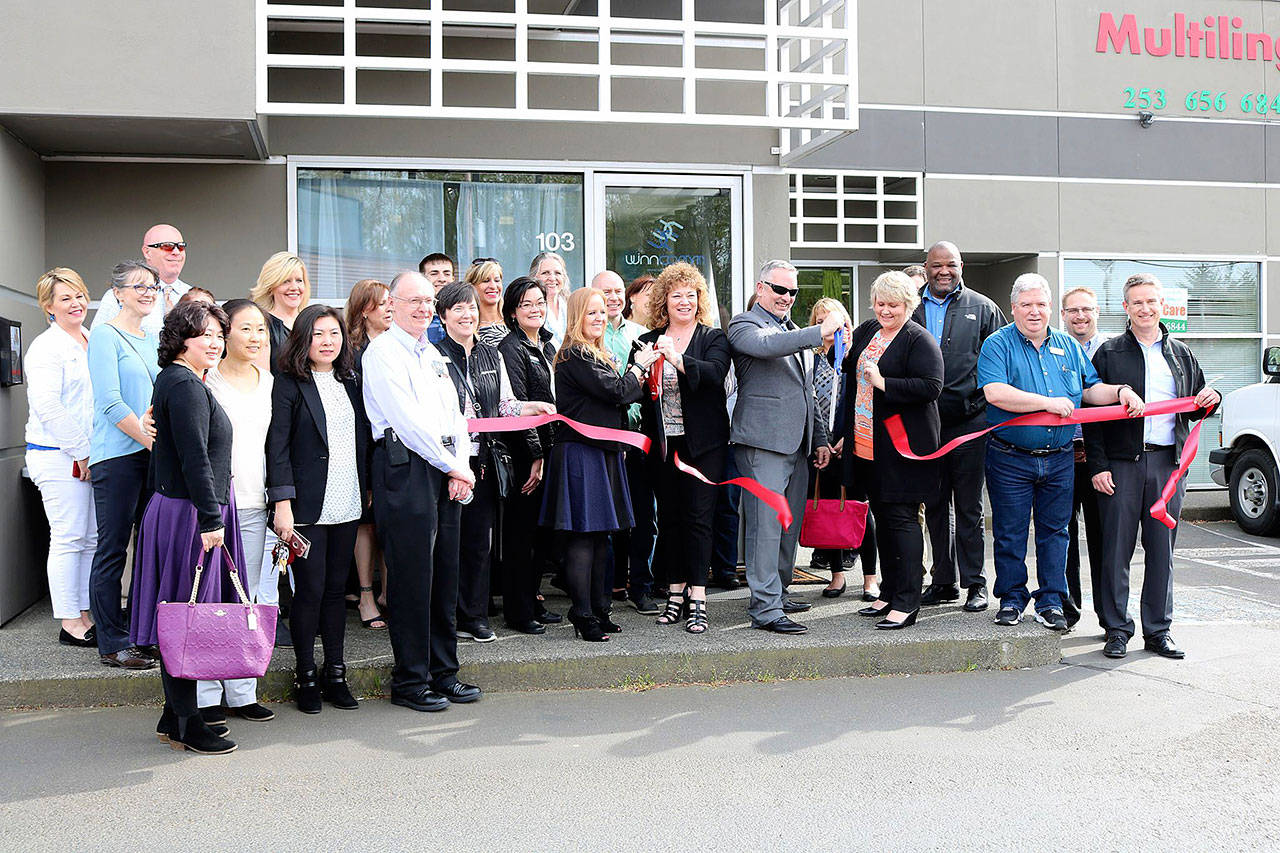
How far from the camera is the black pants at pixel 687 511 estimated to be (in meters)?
6.80

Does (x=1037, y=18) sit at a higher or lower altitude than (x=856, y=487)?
higher

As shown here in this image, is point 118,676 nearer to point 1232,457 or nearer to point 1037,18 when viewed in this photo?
point 1232,457

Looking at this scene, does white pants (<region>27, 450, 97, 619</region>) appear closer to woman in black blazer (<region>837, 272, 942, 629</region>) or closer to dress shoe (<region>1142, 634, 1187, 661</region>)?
woman in black blazer (<region>837, 272, 942, 629</region>)

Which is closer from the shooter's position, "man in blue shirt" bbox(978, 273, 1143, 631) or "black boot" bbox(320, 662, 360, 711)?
"black boot" bbox(320, 662, 360, 711)

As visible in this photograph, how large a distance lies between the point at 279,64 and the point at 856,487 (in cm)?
489

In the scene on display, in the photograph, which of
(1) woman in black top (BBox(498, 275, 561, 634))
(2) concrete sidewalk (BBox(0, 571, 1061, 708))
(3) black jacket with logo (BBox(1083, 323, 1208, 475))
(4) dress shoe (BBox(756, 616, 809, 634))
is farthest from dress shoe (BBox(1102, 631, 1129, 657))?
(1) woman in black top (BBox(498, 275, 561, 634))

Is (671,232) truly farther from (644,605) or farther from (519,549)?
(519,549)

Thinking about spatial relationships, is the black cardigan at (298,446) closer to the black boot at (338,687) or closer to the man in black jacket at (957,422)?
the black boot at (338,687)

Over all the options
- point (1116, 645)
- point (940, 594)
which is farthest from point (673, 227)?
point (1116, 645)

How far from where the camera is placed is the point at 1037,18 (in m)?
13.5

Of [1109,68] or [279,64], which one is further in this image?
[1109,68]

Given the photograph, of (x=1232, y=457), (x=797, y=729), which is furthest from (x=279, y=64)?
(x=1232, y=457)

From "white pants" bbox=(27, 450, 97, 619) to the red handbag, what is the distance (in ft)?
13.8

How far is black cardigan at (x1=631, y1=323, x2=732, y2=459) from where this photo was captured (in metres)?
6.70
